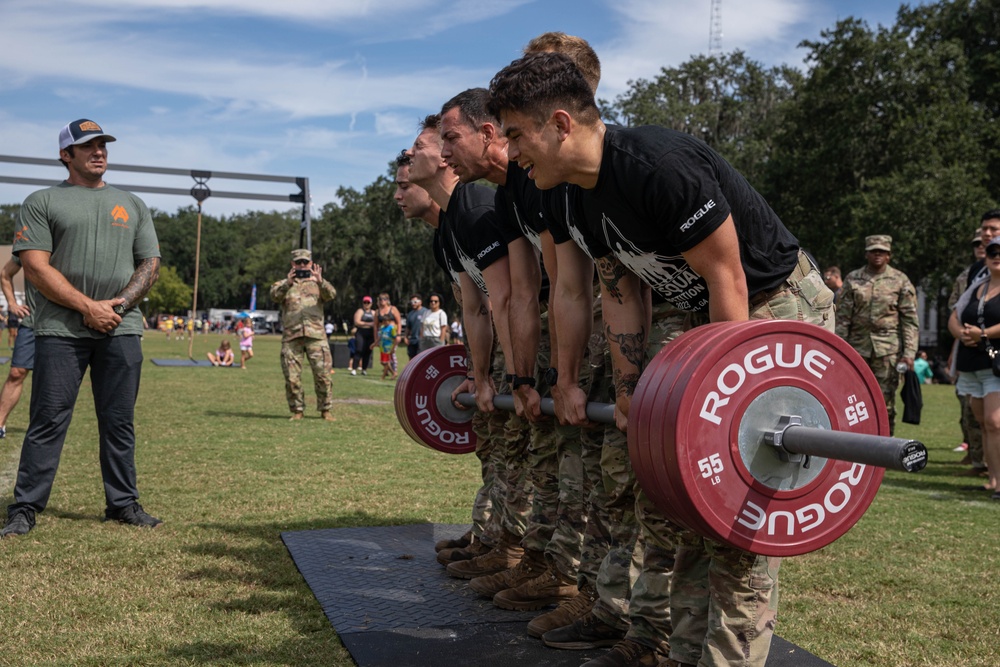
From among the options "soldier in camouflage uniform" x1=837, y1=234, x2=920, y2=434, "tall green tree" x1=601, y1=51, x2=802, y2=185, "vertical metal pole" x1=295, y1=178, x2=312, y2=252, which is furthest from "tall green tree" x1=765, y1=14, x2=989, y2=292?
"soldier in camouflage uniform" x1=837, y1=234, x2=920, y2=434

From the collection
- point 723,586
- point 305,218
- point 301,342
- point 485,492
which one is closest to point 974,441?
point 485,492

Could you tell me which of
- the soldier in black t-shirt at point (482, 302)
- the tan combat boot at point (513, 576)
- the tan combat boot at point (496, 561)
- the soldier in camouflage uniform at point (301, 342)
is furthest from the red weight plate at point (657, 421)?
the soldier in camouflage uniform at point (301, 342)

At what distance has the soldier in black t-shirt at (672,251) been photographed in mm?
2697

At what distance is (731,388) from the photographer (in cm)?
247

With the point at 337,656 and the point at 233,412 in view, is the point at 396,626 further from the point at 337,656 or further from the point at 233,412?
the point at 233,412

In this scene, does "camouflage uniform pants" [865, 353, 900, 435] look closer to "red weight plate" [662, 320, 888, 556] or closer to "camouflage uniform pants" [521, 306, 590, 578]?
"camouflage uniform pants" [521, 306, 590, 578]

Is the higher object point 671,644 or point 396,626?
point 671,644

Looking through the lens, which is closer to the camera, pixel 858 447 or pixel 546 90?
pixel 858 447

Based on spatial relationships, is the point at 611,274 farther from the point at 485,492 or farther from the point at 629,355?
the point at 485,492

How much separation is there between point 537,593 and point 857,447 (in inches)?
85.5

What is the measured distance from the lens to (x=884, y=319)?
31.1ft

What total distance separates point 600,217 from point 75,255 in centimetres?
382

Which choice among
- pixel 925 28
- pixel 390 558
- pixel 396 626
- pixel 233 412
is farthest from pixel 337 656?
pixel 925 28

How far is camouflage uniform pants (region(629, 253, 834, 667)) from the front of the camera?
269 cm
